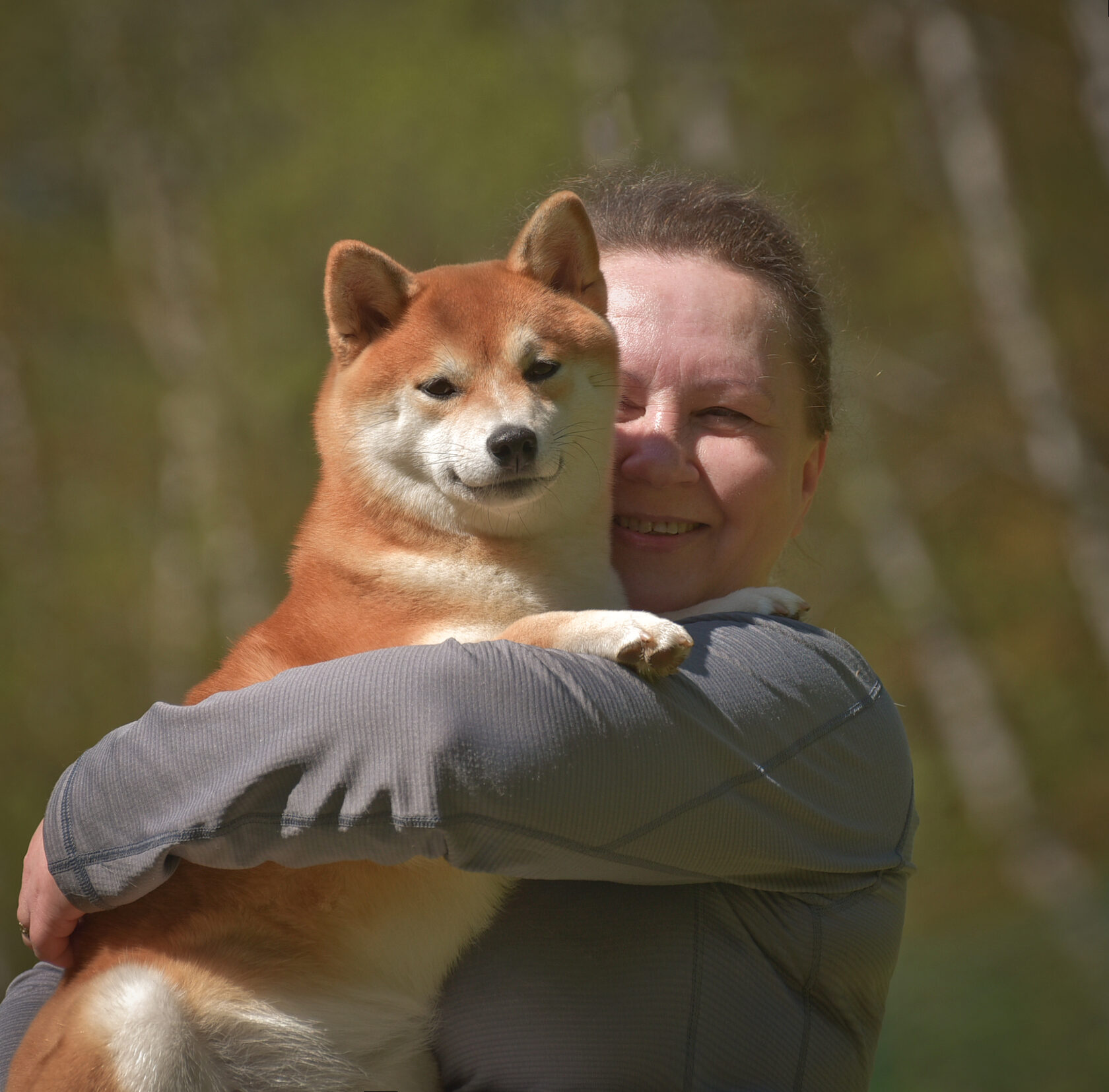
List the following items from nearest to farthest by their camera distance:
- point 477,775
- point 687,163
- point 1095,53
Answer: point 477,775 < point 687,163 < point 1095,53

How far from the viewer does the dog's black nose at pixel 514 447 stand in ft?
6.97

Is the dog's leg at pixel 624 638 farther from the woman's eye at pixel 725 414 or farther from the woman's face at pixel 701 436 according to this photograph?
the woman's eye at pixel 725 414

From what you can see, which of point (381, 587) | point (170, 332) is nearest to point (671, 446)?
point (381, 587)

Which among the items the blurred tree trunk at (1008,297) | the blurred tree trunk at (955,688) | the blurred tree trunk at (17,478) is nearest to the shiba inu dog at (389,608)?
the blurred tree trunk at (955,688)

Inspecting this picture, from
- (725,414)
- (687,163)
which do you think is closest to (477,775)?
(725,414)

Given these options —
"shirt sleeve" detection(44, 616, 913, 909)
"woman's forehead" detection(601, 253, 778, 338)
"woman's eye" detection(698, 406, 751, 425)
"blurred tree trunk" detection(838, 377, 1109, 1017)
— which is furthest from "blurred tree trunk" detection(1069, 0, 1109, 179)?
"shirt sleeve" detection(44, 616, 913, 909)

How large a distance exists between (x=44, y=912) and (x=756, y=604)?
1.32m

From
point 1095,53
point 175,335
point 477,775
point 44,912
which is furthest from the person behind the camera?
point 175,335

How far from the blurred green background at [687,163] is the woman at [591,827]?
534 cm

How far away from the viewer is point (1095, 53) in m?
7.80

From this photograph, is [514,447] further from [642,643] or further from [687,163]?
[687,163]

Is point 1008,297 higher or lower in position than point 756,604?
lower

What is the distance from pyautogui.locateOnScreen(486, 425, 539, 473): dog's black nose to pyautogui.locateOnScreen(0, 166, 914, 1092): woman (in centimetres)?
44

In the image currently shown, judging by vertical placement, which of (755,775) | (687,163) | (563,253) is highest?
(687,163)
